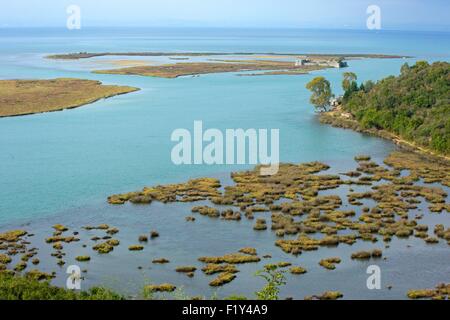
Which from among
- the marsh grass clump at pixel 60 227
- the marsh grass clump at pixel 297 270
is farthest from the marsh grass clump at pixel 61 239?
the marsh grass clump at pixel 297 270

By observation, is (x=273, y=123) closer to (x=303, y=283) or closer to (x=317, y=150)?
(x=317, y=150)

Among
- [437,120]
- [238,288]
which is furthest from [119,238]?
[437,120]

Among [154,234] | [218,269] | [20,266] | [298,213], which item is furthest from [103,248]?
[298,213]

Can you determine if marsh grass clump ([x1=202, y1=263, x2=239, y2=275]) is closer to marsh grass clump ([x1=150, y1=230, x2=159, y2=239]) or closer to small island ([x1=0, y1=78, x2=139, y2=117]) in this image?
marsh grass clump ([x1=150, y1=230, x2=159, y2=239])

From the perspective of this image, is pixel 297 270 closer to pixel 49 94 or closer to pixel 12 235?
pixel 12 235
